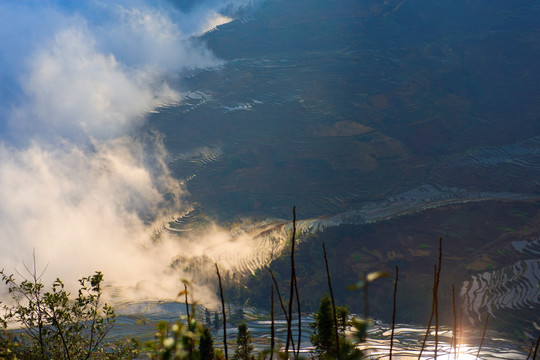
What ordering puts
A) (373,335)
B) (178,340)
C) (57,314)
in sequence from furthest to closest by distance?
(373,335), (57,314), (178,340)

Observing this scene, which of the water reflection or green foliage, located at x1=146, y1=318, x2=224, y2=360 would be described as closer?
green foliage, located at x1=146, y1=318, x2=224, y2=360

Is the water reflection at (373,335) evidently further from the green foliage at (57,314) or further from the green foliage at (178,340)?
the green foliage at (178,340)

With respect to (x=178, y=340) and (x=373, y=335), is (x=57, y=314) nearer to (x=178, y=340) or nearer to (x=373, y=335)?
(x=178, y=340)

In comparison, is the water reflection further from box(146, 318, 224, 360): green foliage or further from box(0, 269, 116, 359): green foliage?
box(146, 318, 224, 360): green foliage

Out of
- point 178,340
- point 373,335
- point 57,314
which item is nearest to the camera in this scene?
point 178,340

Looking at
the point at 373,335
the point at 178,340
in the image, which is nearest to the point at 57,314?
the point at 178,340

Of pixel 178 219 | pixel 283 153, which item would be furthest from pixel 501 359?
pixel 283 153

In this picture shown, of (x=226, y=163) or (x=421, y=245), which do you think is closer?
(x=421, y=245)

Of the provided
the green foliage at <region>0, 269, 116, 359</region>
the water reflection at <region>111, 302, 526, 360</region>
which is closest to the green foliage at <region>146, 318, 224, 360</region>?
the green foliage at <region>0, 269, 116, 359</region>

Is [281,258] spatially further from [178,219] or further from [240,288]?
[178,219]

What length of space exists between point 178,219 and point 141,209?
25.7 m

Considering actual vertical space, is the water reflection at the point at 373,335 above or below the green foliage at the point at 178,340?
below

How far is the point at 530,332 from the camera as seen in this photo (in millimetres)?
74562

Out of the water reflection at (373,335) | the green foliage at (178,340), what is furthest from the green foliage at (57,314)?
the water reflection at (373,335)
